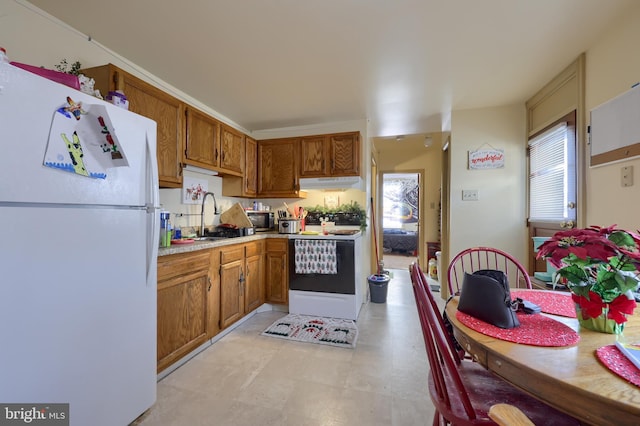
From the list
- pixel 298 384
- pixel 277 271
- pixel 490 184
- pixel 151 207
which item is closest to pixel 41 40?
pixel 151 207

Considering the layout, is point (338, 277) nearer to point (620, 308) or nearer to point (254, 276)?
point (254, 276)

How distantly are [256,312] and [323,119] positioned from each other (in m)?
2.59

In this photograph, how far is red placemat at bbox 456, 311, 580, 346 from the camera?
2.73ft

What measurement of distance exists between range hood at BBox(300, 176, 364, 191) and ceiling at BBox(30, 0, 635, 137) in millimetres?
865

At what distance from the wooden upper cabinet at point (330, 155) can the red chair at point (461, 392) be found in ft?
7.14

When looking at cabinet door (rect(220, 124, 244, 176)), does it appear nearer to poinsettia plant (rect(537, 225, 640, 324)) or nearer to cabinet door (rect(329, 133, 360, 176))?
cabinet door (rect(329, 133, 360, 176))

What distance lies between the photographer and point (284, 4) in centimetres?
153

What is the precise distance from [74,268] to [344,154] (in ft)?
8.81

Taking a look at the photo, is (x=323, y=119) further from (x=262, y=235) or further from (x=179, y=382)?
(x=179, y=382)

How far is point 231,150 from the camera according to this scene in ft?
9.77

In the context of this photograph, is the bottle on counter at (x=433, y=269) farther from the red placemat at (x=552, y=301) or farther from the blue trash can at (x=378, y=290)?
the red placemat at (x=552, y=301)

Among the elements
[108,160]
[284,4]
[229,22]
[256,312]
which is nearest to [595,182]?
[284,4]

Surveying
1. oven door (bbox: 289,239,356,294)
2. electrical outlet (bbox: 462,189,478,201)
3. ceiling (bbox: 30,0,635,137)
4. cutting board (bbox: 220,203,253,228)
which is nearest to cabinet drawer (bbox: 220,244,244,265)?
cutting board (bbox: 220,203,253,228)

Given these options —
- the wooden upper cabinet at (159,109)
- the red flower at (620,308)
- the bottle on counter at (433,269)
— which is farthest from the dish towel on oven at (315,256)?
the bottle on counter at (433,269)
